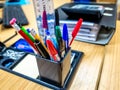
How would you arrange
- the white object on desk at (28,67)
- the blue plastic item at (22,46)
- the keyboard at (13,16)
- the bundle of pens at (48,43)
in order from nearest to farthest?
the bundle of pens at (48,43), the white object on desk at (28,67), the blue plastic item at (22,46), the keyboard at (13,16)

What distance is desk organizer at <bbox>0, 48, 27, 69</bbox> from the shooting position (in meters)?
0.52

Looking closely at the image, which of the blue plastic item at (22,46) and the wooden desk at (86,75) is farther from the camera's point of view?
the blue plastic item at (22,46)

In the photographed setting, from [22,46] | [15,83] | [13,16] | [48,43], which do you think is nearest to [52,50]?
[48,43]

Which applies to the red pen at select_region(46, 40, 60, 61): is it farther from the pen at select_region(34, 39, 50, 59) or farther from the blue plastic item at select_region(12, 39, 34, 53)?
the blue plastic item at select_region(12, 39, 34, 53)

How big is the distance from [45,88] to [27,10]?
2.73 feet

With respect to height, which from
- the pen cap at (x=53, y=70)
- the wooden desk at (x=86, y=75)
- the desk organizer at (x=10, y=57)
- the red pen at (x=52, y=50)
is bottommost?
the wooden desk at (x=86, y=75)

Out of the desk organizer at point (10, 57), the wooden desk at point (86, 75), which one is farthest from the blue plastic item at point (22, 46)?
the wooden desk at point (86, 75)

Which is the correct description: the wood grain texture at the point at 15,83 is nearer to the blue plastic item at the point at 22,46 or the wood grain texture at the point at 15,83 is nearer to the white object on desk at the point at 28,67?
the white object on desk at the point at 28,67

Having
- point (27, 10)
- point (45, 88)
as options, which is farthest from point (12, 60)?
point (27, 10)

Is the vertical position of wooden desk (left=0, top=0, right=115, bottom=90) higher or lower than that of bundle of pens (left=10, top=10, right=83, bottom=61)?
lower

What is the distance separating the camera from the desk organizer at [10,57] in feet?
1.71

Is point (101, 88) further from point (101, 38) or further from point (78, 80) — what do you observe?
point (101, 38)

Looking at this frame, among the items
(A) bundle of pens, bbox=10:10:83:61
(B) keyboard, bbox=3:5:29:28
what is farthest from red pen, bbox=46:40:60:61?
(B) keyboard, bbox=3:5:29:28

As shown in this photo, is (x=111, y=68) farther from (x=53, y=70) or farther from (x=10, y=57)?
(x=10, y=57)
